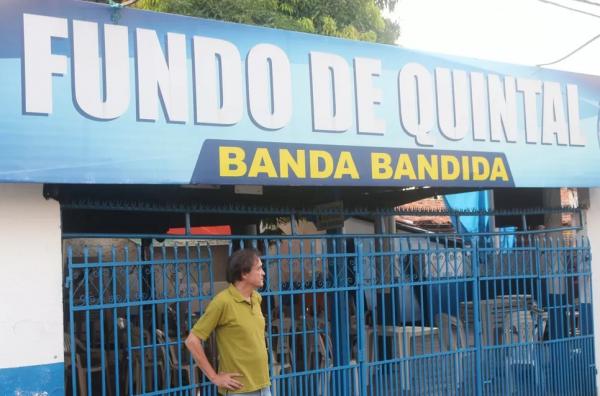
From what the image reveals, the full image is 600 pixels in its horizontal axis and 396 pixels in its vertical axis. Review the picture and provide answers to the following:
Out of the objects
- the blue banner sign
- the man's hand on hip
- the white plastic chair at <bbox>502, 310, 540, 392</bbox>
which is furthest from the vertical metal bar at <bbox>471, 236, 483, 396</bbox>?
the man's hand on hip

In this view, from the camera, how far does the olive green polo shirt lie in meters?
4.18

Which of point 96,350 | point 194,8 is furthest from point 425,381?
point 194,8

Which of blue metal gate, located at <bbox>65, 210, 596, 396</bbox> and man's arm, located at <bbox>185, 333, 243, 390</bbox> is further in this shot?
blue metal gate, located at <bbox>65, 210, 596, 396</bbox>

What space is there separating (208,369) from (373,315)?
225 centimetres

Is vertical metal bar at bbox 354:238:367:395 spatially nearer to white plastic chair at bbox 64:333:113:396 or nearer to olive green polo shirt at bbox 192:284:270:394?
olive green polo shirt at bbox 192:284:270:394

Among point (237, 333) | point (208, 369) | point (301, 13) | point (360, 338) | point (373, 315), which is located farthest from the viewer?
point (301, 13)

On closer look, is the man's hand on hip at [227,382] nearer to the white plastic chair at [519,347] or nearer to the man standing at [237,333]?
the man standing at [237,333]

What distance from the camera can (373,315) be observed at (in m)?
6.02

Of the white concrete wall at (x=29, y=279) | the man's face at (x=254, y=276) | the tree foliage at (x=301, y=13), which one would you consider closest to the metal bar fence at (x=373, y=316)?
the white concrete wall at (x=29, y=279)

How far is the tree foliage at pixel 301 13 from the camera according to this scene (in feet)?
30.6

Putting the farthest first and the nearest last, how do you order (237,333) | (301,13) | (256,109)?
(301,13)
(256,109)
(237,333)

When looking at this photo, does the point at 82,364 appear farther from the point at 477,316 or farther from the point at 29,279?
the point at 477,316

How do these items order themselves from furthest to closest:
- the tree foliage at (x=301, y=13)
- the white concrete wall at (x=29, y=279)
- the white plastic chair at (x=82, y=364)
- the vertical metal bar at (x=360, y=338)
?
the tree foliage at (x=301, y=13) < the white plastic chair at (x=82, y=364) < the vertical metal bar at (x=360, y=338) < the white concrete wall at (x=29, y=279)

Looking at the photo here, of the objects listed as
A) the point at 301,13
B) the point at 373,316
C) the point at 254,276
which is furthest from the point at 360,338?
the point at 301,13
